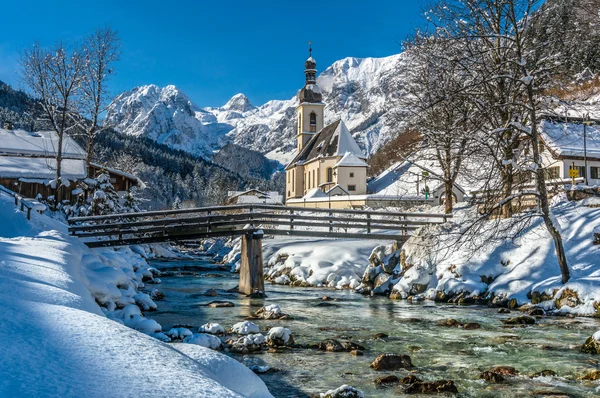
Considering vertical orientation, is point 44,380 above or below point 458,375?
above

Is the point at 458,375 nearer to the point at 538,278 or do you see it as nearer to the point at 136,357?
the point at 136,357

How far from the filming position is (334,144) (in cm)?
6738

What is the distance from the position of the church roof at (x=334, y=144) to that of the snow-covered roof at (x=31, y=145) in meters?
32.4

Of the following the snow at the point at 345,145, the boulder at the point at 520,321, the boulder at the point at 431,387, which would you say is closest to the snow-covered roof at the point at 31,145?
the snow at the point at 345,145

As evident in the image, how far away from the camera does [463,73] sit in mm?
18984

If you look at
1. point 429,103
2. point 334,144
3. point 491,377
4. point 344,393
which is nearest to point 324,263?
point 429,103

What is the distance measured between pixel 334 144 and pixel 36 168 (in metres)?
38.4

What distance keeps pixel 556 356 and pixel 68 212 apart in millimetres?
29899

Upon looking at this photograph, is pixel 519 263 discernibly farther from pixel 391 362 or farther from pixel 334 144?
pixel 334 144

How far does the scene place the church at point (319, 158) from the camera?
2399 inches

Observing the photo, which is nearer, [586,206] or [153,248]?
[586,206]

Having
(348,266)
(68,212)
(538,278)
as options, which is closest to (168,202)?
(68,212)

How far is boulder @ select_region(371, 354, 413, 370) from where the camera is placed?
9.34 metres

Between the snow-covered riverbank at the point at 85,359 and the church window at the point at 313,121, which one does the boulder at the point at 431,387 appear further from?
the church window at the point at 313,121
